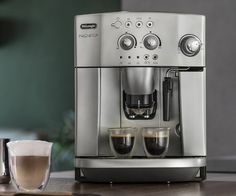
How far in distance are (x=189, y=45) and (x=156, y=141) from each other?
307 mm

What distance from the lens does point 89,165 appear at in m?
1.75

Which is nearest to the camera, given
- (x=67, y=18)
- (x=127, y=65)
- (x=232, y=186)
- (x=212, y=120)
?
(x=232, y=186)

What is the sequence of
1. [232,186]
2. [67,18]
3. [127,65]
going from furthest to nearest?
[67,18]
[127,65]
[232,186]

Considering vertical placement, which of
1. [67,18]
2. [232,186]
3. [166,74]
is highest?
[67,18]

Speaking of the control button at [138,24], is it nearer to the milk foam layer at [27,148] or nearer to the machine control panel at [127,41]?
the machine control panel at [127,41]

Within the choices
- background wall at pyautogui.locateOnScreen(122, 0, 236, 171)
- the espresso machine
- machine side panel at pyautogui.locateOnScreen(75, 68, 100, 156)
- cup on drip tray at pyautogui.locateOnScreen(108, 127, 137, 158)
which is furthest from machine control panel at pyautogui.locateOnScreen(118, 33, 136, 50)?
background wall at pyautogui.locateOnScreen(122, 0, 236, 171)

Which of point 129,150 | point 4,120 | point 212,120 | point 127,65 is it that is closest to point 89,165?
point 129,150

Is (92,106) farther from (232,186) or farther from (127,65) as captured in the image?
(232,186)

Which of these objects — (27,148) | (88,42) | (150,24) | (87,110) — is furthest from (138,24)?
(27,148)

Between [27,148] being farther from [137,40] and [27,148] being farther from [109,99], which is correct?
[137,40]

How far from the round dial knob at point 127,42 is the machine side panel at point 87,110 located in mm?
105

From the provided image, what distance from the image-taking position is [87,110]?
6.00ft

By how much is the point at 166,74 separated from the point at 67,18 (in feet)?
6.73

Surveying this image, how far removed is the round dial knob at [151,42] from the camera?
1818mm
